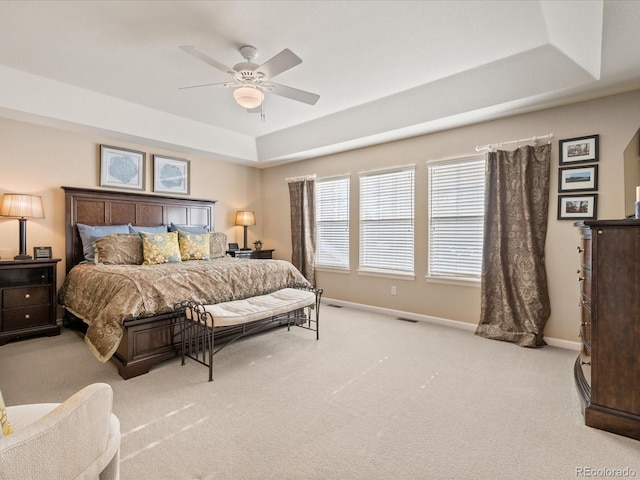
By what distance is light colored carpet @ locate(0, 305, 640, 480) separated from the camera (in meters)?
1.73

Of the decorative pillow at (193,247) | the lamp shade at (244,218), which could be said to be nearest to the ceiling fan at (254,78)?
the decorative pillow at (193,247)

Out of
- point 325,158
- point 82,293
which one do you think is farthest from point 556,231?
point 82,293

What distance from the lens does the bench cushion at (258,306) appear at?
2816 mm

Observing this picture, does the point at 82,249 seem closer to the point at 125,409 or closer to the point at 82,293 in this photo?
the point at 82,293

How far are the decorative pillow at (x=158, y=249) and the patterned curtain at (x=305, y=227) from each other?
2168 mm

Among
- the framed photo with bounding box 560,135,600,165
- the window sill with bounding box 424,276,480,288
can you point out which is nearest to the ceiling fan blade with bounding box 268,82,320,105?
the framed photo with bounding box 560,135,600,165

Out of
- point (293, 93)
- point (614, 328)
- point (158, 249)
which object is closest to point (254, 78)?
point (293, 93)

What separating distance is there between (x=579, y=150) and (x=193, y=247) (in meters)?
4.65

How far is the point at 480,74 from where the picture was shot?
329 centimetres

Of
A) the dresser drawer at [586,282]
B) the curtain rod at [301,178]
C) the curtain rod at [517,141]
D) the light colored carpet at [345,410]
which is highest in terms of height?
the curtain rod at [517,141]

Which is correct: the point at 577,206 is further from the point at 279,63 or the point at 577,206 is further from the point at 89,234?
the point at 89,234

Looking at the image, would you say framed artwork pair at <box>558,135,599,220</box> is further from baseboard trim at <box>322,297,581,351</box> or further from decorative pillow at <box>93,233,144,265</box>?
decorative pillow at <box>93,233,144,265</box>

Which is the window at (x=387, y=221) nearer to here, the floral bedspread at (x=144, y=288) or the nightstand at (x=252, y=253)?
the floral bedspread at (x=144, y=288)

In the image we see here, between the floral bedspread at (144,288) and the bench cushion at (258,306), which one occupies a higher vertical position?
the floral bedspread at (144,288)
